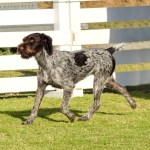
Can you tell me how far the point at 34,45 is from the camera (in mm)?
9078

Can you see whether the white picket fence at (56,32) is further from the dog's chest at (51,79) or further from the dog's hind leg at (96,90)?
the dog's chest at (51,79)

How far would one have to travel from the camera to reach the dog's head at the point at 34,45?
29.3 ft

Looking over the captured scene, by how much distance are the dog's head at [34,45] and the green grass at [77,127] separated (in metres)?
0.97

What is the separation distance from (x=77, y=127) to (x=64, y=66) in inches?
36.5

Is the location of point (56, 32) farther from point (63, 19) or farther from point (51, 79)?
point (51, 79)

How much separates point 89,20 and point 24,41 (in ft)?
11.5

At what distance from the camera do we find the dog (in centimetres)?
909

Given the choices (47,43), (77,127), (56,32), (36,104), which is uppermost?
(47,43)

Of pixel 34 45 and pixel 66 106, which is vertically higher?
pixel 34 45

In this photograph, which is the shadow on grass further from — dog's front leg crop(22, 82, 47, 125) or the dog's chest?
the dog's chest

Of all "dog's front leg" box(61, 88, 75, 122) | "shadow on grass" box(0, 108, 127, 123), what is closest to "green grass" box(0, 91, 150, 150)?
"shadow on grass" box(0, 108, 127, 123)

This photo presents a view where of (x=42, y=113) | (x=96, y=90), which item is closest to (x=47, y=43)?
(x=96, y=90)

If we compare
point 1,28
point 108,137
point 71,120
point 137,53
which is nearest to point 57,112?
point 71,120

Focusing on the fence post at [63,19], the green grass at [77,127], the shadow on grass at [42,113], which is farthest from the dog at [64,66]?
the fence post at [63,19]
